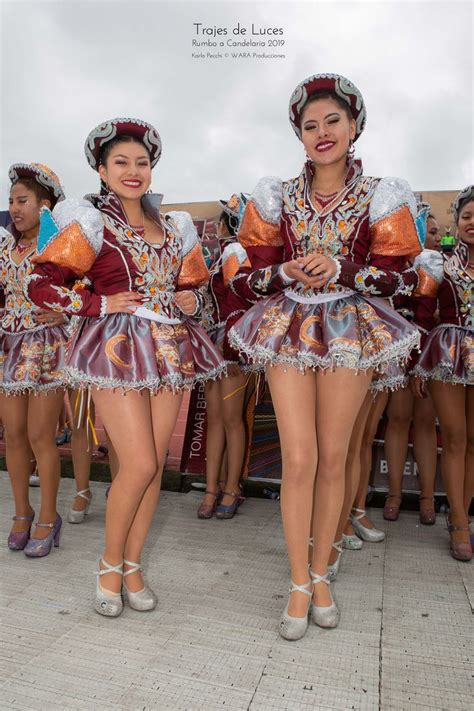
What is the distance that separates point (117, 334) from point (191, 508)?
204 centimetres

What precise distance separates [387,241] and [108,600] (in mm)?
1849

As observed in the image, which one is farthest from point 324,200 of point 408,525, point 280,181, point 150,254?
point 408,525

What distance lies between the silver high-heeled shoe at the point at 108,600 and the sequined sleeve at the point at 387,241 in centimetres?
152

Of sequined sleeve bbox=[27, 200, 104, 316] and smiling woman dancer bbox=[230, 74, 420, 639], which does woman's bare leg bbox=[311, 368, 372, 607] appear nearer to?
smiling woman dancer bbox=[230, 74, 420, 639]

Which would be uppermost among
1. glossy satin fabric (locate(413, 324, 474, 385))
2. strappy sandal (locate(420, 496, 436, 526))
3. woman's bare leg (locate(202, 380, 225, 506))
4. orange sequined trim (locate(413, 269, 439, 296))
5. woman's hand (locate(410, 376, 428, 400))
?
orange sequined trim (locate(413, 269, 439, 296))

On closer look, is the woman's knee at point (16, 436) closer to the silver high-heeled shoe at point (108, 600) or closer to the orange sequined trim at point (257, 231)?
the silver high-heeled shoe at point (108, 600)

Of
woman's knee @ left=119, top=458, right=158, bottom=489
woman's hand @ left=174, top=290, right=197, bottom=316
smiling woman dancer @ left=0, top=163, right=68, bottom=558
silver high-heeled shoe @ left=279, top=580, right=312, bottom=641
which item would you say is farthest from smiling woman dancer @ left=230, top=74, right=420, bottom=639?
smiling woman dancer @ left=0, top=163, right=68, bottom=558

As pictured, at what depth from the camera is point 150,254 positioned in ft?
8.09

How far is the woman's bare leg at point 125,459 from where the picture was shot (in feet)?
7.67

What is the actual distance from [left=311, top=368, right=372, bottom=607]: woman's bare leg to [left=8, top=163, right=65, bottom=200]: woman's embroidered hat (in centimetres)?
194

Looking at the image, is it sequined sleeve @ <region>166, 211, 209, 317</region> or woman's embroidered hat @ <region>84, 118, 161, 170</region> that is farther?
sequined sleeve @ <region>166, 211, 209, 317</region>

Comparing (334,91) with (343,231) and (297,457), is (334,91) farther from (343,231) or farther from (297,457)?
(297,457)

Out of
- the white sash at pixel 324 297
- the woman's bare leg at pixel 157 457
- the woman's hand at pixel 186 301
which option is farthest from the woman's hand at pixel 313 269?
the woman's bare leg at pixel 157 457

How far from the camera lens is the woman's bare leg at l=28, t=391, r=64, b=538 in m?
3.08
